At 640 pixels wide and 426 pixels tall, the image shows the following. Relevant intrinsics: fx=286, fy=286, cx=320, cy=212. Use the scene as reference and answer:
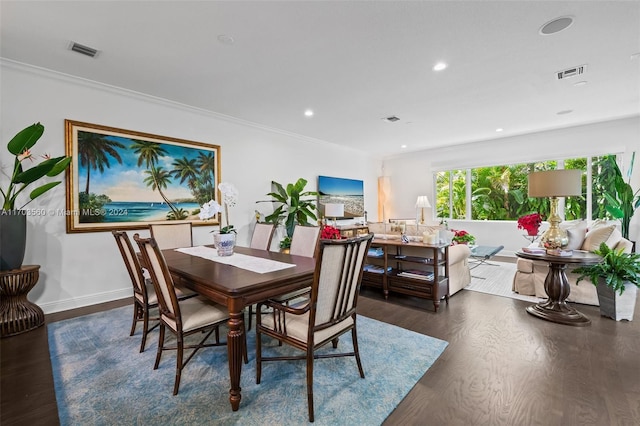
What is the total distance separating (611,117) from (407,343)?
5754 millimetres

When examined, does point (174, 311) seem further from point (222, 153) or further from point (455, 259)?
point (222, 153)

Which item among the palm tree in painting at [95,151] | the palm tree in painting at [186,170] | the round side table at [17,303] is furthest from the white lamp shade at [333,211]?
the round side table at [17,303]

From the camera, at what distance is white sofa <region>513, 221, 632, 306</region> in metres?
3.33

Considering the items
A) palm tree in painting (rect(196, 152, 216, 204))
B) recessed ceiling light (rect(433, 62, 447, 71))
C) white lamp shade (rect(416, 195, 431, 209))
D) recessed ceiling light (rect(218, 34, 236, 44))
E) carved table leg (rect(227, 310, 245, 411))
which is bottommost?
carved table leg (rect(227, 310, 245, 411))

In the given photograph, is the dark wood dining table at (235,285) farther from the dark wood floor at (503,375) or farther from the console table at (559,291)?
the console table at (559,291)

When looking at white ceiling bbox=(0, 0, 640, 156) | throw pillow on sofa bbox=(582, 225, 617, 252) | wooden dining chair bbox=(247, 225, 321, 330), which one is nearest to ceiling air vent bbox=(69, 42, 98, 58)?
white ceiling bbox=(0, 0, 640, 156)

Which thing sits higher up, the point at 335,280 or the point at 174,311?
the point at 335,280

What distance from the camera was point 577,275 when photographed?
3473 mm

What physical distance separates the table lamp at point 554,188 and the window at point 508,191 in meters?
3.45

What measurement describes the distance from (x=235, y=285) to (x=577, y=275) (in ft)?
13.3

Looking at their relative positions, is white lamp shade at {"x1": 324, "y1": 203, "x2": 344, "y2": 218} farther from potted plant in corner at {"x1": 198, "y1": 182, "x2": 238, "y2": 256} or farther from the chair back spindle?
the chair back spindle

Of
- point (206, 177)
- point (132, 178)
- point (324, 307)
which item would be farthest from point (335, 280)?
point (206, 177)

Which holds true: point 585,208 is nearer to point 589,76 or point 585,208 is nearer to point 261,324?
point 589,76

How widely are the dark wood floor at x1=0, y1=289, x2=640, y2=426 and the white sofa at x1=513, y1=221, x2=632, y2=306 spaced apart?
1.20 feet
